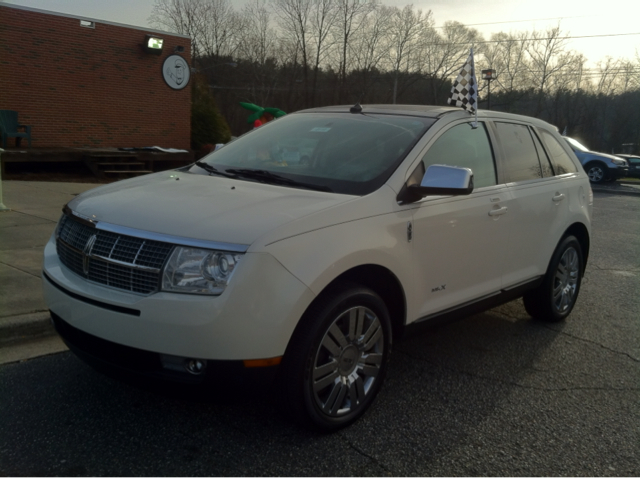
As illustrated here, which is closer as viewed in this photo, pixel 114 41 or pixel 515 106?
pixel 114 41

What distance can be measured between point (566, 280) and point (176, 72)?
56.8 ft

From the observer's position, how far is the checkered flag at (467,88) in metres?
5.13

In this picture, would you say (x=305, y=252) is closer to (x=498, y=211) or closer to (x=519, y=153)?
(x=498, y=211)

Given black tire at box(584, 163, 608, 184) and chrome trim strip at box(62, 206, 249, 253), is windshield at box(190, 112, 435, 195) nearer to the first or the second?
chrome trim strip at box(62, 206, 249, 253)

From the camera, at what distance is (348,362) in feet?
11.2

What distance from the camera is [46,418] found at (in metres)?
3.40

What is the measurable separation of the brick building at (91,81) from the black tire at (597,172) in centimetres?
A: 1508

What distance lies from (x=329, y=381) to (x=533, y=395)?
1.57 metres

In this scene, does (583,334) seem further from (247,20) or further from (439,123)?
(247,20)

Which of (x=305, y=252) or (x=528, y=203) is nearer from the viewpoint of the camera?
(x=305, y=252)

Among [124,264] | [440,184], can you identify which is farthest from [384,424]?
[124,264]

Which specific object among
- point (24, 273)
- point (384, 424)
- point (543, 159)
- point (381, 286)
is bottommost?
point (384, 424)

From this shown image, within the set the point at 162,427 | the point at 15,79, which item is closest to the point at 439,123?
the point at 162,427

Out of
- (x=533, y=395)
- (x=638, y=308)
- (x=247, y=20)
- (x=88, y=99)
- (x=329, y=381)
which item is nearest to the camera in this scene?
(x=329, y=381)
